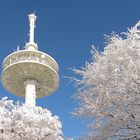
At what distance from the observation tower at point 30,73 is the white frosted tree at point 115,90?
120ft

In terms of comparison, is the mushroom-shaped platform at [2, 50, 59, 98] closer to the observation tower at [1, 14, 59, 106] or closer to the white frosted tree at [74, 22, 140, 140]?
the observation tower at [1, 14, 59, 106]

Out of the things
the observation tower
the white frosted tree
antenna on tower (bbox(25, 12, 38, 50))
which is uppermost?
antenna on tower (bbox(25, 12, 38, 50))

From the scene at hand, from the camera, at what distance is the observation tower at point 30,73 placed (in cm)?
5512

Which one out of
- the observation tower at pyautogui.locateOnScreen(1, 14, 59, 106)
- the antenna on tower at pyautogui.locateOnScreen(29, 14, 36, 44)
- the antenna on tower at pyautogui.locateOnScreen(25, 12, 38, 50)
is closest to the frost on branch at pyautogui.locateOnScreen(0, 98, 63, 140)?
the observation tower at pyautogui.locateOnScreen(1, 14, 59, 106)

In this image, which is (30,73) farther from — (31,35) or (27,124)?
(27,124)

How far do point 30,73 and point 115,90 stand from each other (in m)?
43.4

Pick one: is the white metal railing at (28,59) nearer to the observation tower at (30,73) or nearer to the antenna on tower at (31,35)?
the observation tower at (30,73)

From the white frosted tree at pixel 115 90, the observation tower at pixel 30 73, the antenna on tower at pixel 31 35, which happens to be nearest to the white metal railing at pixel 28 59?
the observation tower at pixel 30 73

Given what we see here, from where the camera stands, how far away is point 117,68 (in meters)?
15.1

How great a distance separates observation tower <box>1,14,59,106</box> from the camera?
55.1 meters

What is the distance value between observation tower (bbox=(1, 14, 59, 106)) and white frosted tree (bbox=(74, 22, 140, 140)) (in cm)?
3662

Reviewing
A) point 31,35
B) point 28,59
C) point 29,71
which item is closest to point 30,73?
point 29,71

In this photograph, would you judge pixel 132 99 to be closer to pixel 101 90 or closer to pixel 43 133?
pixel 101 90

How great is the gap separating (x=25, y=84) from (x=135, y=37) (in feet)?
145
